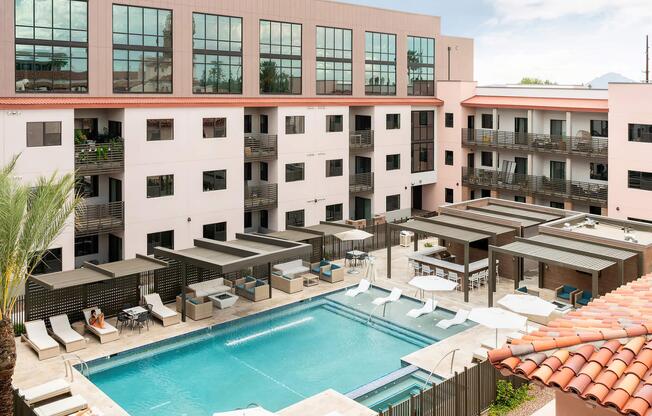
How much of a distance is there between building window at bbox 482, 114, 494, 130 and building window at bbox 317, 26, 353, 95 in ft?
35.7

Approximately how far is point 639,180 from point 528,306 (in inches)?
724

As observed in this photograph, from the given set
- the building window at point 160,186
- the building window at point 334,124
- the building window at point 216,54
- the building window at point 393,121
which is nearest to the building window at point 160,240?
the building window at point 160,186

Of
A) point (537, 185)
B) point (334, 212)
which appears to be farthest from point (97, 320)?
point (537, 185)

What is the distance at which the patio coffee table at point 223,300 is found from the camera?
28.2 metres

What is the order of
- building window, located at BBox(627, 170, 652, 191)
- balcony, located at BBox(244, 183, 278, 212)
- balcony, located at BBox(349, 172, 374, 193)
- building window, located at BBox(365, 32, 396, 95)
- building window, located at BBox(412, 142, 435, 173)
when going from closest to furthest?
building window, located at BBox(627, 170, 652, 191), balcony, located at BBox(244, 183, 278, 212), balcony, located at BBox(349, 172, 374, 193), building window, located at BBox(365, 32, 396, 95), building window, located at BBox(412, 142, 435, 173)

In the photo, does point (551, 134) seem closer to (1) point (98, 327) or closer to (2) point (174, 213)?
(2) point (174, 213)

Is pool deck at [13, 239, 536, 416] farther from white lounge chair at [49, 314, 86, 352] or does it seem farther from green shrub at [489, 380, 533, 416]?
green shrub at [489, 380, 533, 416]

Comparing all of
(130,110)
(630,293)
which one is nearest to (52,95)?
(130,110)

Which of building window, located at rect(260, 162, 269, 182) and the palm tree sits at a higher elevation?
building window, located at rect(260, 162, 269, 182)

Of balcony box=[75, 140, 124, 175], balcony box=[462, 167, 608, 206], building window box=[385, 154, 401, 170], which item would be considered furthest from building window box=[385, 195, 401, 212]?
balcony box=[75, 140, 124, 175]

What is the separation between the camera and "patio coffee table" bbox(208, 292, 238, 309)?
28156mm

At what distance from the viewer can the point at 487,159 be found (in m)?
48.0

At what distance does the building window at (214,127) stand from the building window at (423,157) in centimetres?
1724

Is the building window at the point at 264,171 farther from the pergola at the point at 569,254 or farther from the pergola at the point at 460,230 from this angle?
the pergola at the point at 569,254
